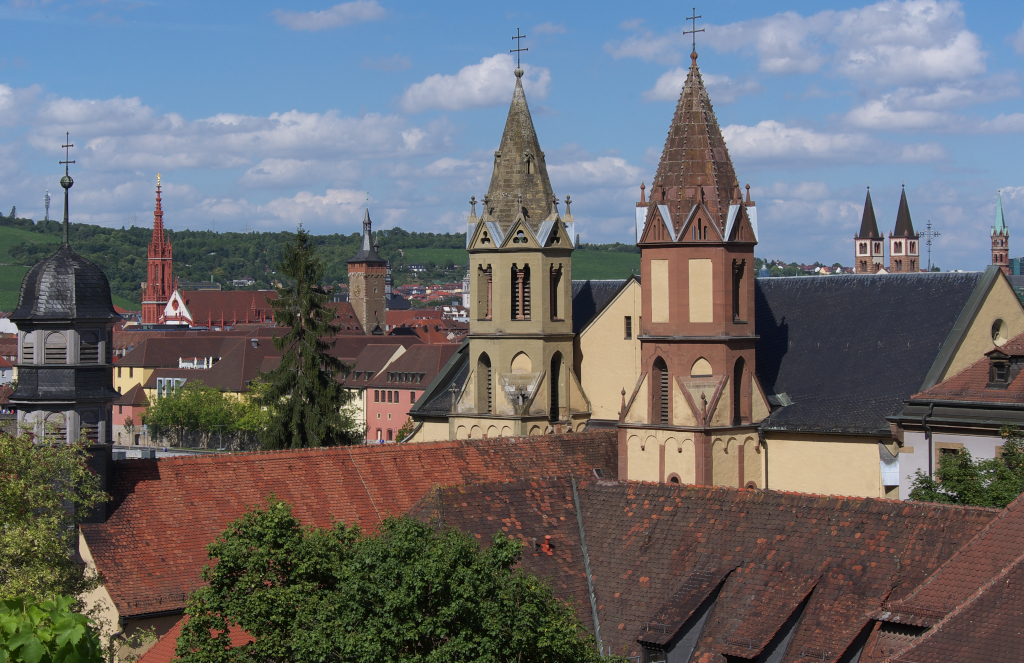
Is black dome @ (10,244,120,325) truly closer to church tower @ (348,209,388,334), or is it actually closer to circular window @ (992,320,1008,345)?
circular window @ (992,320,1008,345)

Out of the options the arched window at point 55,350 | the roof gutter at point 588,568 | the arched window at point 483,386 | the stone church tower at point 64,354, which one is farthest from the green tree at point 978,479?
the arched window at point 55,350

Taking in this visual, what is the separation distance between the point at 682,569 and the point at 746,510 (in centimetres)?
163

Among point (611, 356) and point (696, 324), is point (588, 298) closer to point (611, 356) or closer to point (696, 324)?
point (611, 356)

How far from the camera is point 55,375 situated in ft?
96.5

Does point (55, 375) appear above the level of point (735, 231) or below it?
below

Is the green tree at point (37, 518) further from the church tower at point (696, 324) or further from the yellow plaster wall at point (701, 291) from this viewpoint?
the yellow plaster wall at point (701, 291)

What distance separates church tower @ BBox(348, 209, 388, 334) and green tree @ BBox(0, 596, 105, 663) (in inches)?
6854

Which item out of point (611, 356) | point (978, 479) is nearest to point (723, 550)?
point (978, 479)

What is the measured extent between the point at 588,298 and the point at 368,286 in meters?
145

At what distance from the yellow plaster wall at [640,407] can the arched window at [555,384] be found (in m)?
5.58

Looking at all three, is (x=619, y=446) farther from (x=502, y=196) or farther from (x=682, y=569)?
(x=682, y=569)

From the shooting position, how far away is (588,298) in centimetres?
4419

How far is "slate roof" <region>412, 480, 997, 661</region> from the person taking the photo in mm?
22688

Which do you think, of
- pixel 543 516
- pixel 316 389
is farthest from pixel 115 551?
pixel 316 389
